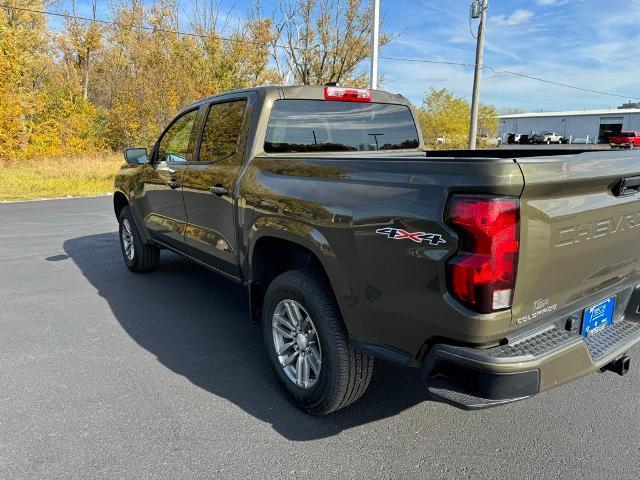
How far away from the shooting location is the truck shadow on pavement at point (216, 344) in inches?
114

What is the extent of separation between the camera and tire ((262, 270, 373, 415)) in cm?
257

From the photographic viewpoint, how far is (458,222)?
74.5 inches

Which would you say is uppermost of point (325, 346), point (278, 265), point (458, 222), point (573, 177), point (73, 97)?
point (73, 97)

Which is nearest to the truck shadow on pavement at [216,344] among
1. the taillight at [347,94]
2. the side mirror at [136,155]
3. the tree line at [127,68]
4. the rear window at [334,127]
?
the side mirror at [136,155]

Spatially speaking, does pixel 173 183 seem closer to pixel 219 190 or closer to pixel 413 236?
pixel 219 190

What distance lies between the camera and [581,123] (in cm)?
6744

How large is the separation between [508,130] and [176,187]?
81028 millimetres

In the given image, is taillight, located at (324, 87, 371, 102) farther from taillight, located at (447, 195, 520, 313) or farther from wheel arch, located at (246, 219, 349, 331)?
taillight, located at (447, 195, 520, 313)

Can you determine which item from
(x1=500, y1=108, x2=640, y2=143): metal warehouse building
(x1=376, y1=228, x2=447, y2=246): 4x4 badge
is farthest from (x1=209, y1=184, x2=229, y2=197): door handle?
(x1=500, y1=108, x2=640, y2=143): metal warehouse building

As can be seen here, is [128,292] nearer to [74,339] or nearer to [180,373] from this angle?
[74,339]

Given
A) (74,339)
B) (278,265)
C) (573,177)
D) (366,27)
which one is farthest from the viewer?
(366,27)

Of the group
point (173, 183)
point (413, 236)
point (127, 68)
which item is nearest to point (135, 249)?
point (173, 183)

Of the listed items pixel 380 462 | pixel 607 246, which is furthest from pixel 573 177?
pixel 380 462

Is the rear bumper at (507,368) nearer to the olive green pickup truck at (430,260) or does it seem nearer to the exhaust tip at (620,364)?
the olive green pickup truck at (430,260)
